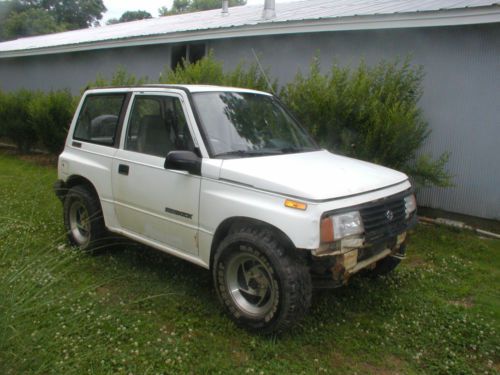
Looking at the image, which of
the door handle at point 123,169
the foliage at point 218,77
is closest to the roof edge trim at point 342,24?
the foliage at point 218,77

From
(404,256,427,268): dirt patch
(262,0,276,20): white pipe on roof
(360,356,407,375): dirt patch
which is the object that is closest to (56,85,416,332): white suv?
(360,356,407,375): dirt patch

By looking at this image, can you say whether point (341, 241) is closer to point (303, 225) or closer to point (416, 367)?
point (303, 225)

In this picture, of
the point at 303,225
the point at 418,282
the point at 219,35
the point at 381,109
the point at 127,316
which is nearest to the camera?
the point at 303,225

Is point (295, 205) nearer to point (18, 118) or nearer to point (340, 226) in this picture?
point (340, 226)

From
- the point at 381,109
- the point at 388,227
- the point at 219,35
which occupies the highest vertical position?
the point at 219,35

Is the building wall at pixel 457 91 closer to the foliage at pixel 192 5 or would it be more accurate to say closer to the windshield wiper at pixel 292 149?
the windshield wiper at pixel 292 149

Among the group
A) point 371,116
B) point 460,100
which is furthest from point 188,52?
point 460,100

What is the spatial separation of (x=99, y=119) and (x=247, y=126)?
5.91 feet

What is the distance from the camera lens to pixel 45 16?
51438mm

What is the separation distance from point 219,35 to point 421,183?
5.15m

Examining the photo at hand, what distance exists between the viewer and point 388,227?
11.8 feet

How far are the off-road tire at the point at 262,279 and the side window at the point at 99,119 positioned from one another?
1.94m

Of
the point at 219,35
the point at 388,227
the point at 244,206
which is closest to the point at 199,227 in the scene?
the point at 244,206

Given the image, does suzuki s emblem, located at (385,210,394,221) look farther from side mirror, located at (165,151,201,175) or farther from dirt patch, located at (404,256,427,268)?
dirt patch, located at (404,256,427,268)
